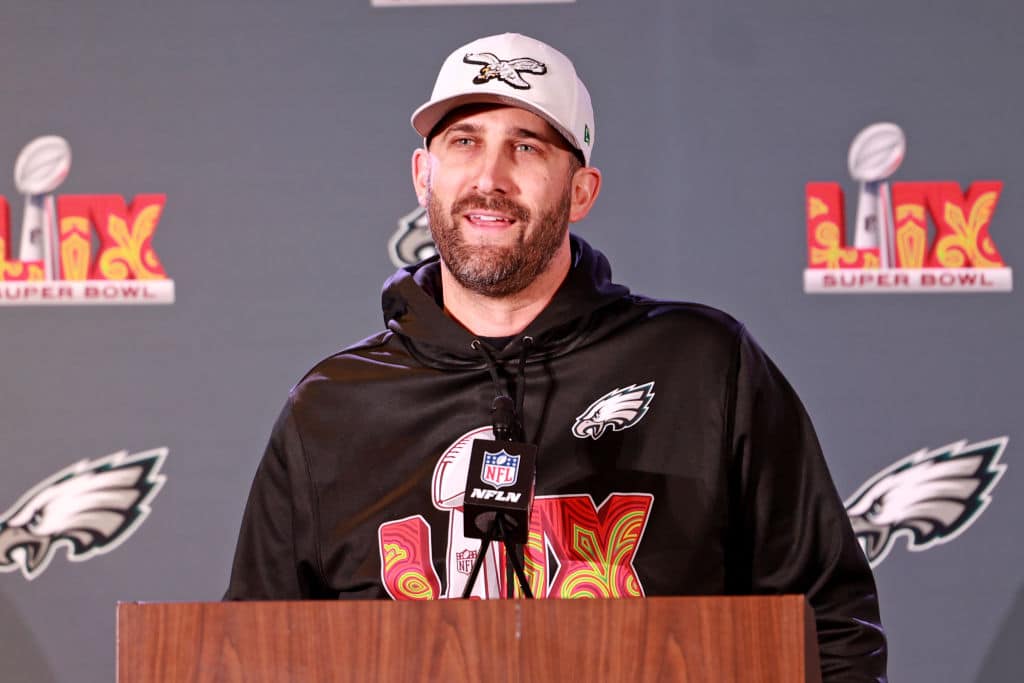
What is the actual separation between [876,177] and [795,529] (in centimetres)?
105

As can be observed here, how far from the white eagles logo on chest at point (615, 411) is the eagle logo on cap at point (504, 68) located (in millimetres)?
435

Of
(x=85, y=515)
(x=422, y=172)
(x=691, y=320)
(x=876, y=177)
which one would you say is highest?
(x=876, y=177)

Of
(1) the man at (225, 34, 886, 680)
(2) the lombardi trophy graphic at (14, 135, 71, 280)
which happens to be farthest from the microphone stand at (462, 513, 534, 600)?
(2) the lombardi trophy graphic at (14, 135, 71, 280)

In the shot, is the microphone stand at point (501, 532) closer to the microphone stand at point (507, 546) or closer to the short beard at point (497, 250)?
the microphone stand at point (507, 546)

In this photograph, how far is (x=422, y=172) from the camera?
1.94 meters

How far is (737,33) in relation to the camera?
2.61 meters

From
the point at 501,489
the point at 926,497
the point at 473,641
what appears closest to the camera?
the point at 473,641

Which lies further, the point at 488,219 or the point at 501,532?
the point at 488,219

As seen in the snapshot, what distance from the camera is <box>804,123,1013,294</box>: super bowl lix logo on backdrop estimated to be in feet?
8.29

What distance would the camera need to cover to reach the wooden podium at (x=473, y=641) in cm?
110

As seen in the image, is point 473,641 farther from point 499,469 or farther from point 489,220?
point 489,220

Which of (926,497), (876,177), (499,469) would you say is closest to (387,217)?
(876,177)

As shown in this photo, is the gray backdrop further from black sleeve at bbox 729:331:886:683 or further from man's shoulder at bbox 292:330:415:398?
black sleeve at bbox 729:331:886:683

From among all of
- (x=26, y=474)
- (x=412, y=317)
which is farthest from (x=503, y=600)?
(x=26, y=474)
